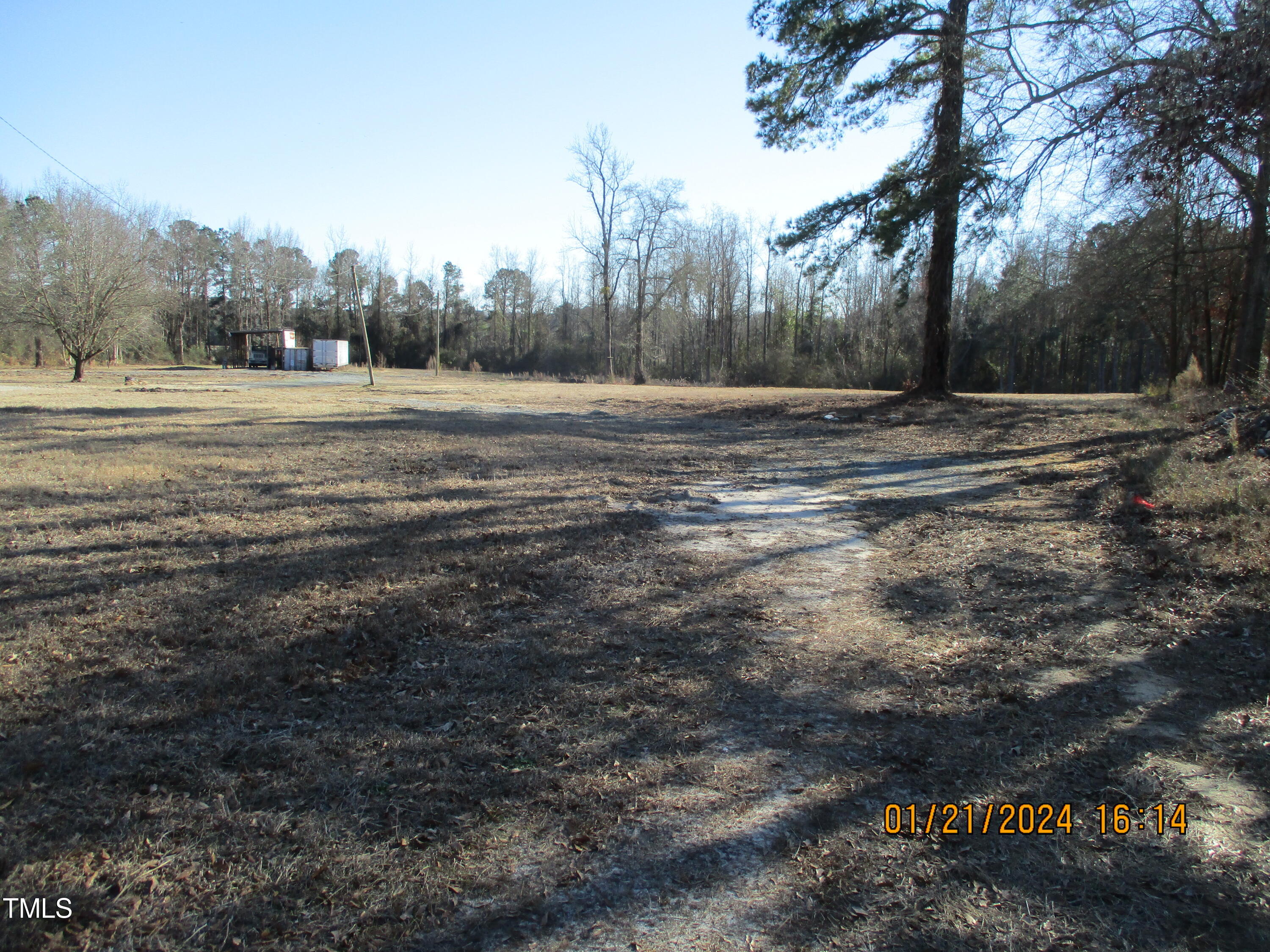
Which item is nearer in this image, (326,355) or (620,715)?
(620,715)

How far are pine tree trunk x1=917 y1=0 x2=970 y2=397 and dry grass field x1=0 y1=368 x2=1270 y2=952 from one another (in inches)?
213

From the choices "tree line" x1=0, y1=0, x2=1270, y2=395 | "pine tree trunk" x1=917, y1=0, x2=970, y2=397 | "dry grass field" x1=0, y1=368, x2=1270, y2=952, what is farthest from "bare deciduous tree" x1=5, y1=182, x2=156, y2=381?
"pine tree trunk" x1=917, y1=0, x2=970, y2=397

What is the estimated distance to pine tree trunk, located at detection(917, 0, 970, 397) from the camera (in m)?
10.6

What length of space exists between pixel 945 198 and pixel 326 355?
46.2 m

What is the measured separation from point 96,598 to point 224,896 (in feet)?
10.4

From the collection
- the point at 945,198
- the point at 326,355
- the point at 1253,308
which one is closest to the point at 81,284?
the point at 326,355

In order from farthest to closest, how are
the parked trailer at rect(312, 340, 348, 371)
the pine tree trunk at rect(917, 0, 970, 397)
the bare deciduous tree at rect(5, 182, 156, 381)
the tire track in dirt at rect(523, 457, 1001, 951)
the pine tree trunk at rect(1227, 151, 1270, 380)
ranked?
the parked trailer at rect(312, 340, 348, 371), the bare deciduous tree at rect(5, 182, 156, 381), the pine tree trunk at rect(1227, 151, 1270, 380), the pine tree trunk at rect(917, 0, 970, 397), the tire track in dirt at rect(523, 457, 1001, 951)

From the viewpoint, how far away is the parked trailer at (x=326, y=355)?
1909 inches

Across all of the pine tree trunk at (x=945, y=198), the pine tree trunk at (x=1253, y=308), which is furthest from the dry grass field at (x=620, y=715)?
the pine tree trunk at (x=1253, y=308)

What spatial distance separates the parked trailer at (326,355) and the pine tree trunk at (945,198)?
136 ft

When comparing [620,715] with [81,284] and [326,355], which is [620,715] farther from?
[326,355]

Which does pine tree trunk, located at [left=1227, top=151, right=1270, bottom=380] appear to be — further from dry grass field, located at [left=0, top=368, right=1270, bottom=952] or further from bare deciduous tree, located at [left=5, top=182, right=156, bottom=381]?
bare deciduous tree, located at [left=5, top=182, right=156, bottom=381]

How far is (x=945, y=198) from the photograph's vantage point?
10875 millimetres

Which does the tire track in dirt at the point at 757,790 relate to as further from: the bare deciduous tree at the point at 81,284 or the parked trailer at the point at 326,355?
the parked trailer at the point at 326,355
